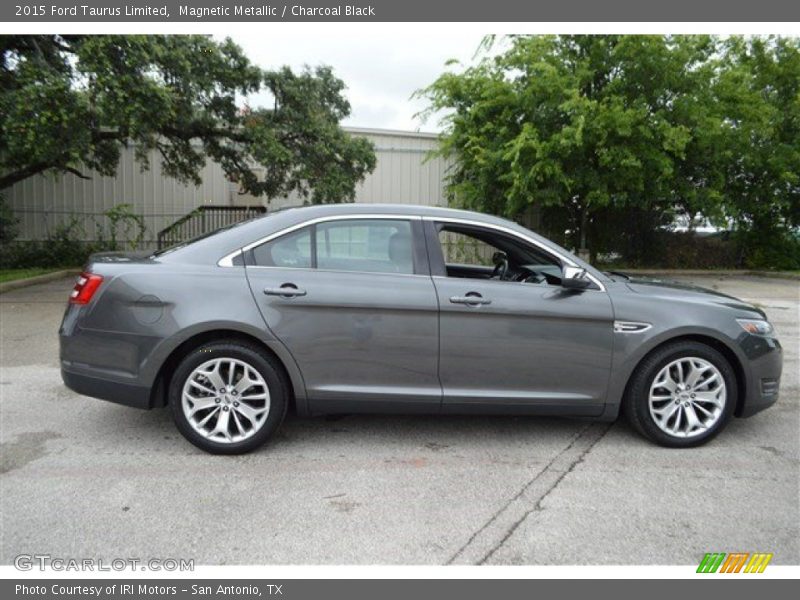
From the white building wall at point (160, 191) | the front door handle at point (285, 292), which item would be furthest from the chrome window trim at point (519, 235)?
the white building wall at point (160, 191)

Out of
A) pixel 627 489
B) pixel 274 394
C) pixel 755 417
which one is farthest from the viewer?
pixel 755 417

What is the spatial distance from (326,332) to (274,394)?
518 millimetres

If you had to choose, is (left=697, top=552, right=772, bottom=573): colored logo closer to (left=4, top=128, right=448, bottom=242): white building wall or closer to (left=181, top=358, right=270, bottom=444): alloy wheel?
(left=181, top=358, right=270, bottom=444): alloy wheel

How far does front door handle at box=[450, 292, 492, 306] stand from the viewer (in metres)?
3.88

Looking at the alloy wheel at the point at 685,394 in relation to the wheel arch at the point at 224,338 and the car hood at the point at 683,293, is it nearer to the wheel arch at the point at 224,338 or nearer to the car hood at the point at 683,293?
the car hood at the point at 683,293

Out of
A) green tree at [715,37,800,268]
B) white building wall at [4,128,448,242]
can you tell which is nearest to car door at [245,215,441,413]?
white building wall at [4,128,448,242]

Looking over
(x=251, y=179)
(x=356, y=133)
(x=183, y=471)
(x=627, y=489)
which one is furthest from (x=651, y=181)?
(x=183, y=471)

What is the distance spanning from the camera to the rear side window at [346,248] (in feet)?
13.0

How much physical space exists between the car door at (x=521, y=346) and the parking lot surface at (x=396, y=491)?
1.26ft

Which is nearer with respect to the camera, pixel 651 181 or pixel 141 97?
pixel 141 97

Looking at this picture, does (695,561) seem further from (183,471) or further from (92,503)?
(92,503)

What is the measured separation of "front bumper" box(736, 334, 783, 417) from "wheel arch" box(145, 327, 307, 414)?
3.03 meters

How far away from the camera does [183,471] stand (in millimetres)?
3652

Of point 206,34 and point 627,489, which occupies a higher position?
point 206,34
